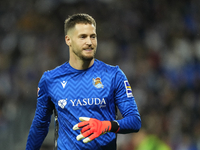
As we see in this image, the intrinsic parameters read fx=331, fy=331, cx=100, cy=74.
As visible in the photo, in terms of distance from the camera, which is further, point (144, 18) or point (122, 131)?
point (144, 18)

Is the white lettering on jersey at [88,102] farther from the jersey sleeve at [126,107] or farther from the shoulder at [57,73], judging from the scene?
the shoulder at [57,73]

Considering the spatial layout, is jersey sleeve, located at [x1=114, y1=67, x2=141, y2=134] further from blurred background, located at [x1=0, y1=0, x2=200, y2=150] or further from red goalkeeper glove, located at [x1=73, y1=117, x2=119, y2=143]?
blurred background, located at [x1=0, y1=0, x2=200, y2=150]

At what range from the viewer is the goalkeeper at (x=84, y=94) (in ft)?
10.7

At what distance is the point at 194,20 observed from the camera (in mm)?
10258

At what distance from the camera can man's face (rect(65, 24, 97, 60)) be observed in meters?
3.35

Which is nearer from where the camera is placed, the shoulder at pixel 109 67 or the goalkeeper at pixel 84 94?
the goalkeeper at pixel 84 94

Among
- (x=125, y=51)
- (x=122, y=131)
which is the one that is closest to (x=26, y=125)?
(x=125, y=51)

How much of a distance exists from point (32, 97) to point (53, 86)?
16.8 feet

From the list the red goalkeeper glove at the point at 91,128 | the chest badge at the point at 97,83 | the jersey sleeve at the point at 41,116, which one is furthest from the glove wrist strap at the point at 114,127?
the jersey sleeve at the point at 41,116

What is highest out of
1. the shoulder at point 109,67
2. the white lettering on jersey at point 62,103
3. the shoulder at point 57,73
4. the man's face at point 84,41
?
the man's face at point 84,41

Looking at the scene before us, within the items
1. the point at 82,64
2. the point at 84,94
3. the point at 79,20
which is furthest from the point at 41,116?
the point at 79,20

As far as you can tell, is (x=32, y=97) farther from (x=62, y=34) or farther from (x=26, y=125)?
(x=62, y=34)

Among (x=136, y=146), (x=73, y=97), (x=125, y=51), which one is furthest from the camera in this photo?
(x=125, y=51)

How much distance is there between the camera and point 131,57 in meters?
9.62
